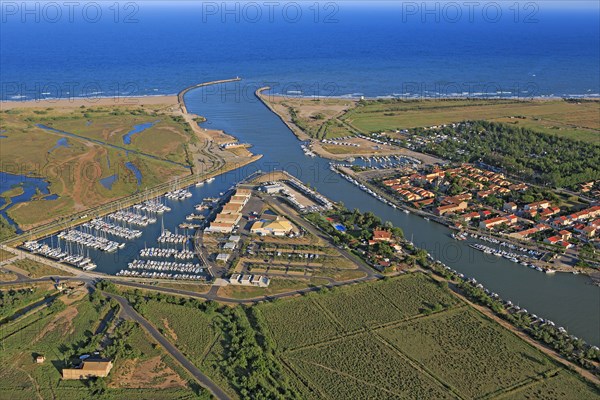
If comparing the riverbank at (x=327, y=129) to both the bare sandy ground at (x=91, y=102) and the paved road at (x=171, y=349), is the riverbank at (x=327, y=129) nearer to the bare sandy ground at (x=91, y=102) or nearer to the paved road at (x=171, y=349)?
the bare sandy ground at (x=91, y=102)

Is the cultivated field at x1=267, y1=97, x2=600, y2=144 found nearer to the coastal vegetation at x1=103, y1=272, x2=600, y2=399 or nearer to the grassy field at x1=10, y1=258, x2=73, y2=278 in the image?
the coastal vegetation at x1=103, y1=272, x2=600, y2=399

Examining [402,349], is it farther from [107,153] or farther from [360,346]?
[107,153]

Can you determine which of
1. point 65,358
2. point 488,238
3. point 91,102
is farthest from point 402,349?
point 91,102

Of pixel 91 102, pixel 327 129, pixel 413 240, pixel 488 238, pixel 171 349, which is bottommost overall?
pixel 171 349

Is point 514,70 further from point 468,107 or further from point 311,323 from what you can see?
point 311,323

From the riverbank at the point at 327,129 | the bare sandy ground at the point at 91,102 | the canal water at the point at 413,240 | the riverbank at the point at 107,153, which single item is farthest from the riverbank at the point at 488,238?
the bare sandy ground at the point at 91,102

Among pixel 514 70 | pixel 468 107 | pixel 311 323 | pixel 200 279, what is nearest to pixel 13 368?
pixel 200 279
